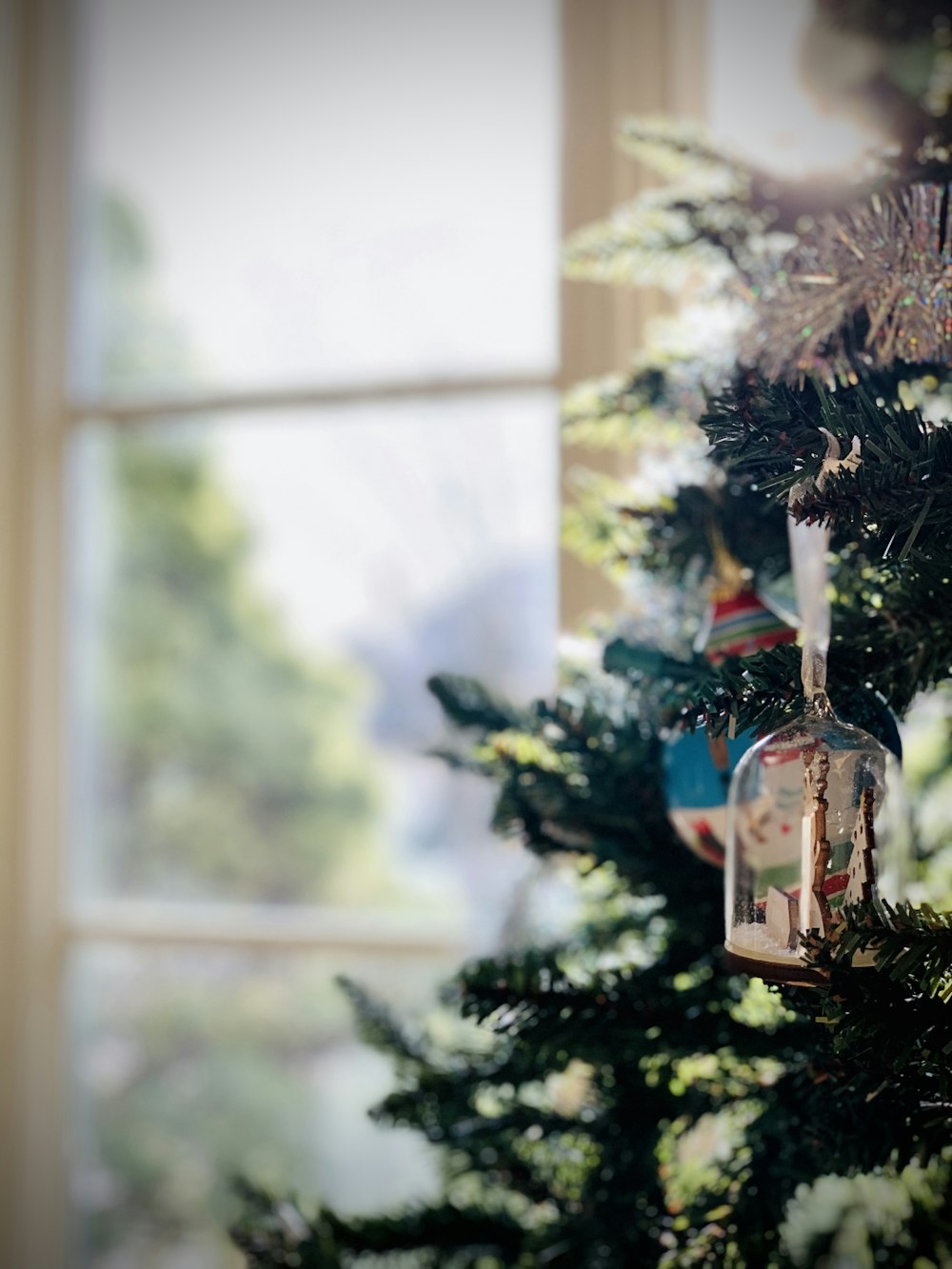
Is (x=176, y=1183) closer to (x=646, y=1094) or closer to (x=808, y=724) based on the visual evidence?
(x=646, y=1094)

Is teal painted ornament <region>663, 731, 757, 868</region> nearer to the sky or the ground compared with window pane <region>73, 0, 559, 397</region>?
nearer to the ground

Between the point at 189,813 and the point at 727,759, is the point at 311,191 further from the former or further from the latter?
the point at 727,759

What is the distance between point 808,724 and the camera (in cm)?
40

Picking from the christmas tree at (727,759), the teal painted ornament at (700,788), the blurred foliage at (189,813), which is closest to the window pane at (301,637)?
the blurred foliage at (189,813)

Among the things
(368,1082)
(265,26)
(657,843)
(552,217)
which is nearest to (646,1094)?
(657,843)

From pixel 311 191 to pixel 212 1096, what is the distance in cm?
102

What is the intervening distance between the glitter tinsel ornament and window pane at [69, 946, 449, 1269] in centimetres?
87

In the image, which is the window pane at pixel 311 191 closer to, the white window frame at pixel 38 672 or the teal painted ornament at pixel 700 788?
the white window frame at pixel 38 672

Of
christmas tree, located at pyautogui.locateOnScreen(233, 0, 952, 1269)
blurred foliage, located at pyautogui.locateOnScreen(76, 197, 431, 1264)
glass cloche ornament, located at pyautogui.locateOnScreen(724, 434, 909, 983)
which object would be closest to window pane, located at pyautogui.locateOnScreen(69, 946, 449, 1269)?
blurred foliage, located at pyautogui.locateOnScreen(76, 197, 431, 1264)

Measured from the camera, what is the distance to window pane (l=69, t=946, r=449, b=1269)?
1227mm

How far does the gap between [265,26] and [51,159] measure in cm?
30

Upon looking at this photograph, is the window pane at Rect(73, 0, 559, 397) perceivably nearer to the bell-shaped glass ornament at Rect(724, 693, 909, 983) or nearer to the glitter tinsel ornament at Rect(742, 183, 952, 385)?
the glitter tinsel ornament at Rect(742, 183, 952, 385)

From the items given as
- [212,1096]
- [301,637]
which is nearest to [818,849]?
[301,637]

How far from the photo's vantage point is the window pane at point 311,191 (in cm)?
120
